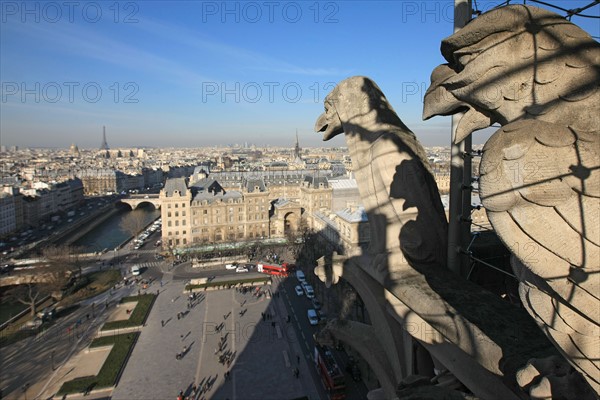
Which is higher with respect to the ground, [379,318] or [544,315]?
[544,315]

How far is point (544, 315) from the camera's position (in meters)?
2.42

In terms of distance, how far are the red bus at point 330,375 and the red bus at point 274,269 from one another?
14.4 m

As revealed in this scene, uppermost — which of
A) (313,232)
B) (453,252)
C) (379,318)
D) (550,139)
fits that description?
(550,139)

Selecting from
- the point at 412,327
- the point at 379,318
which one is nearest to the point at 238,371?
Result: the point at 379,318

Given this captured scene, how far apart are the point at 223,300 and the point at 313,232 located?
14852mm

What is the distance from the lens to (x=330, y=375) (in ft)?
52.9

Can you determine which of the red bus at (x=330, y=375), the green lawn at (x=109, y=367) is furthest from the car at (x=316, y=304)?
the green lawn at (x=109, y=367)

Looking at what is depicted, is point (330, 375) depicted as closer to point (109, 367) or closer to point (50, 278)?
point (109, 367)

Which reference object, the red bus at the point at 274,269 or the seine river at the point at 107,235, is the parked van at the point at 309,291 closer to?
the red bus at the point at 274,269

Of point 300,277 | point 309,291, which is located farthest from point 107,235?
point 309,291

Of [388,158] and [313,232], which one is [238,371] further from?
[313,232]

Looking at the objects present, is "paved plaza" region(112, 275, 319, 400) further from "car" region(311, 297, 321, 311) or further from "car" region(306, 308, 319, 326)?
"car" region(311, 297, 321, 311)

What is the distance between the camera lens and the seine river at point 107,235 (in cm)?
4675

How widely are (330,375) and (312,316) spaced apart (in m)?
7.27
